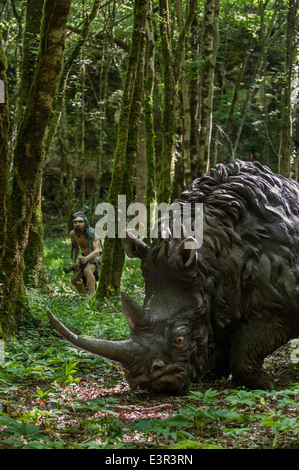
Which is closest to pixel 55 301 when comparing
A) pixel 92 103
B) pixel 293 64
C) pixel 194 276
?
pixel 194 276

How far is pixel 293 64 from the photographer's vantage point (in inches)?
592

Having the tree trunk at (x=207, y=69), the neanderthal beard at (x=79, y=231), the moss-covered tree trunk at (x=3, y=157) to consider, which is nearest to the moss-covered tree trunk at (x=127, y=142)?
the neanderthal beard at (x=79, y=231)

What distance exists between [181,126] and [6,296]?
1003 cm

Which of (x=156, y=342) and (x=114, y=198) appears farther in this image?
(x=114, y=198)

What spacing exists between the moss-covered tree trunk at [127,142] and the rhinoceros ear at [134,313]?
5152mm

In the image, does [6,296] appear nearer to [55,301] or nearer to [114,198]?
[55,301]

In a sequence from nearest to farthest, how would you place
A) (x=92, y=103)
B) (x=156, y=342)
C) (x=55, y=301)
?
(x=156, y=342), (x=55, y=301), (x=92, y=103)

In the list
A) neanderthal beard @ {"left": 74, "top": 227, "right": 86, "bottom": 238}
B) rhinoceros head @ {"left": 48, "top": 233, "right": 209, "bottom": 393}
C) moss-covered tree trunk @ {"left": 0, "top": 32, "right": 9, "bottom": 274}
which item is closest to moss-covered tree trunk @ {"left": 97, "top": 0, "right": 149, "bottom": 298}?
neanderthal beard @ {"left": 74, "top": 227, "right": 86, "bottom": 238}

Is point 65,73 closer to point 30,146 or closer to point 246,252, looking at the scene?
point 30,146

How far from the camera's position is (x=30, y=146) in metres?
6.79

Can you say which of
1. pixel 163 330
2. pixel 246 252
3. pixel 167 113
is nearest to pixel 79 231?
pixel 167 113

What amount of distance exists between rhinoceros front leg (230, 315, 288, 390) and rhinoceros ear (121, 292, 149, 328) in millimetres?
1040

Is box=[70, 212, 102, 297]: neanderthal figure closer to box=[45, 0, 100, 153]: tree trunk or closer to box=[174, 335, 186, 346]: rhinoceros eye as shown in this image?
box=[45, 0, 100, 153]: tree trunk

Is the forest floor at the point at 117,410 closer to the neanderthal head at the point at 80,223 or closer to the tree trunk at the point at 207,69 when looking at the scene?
the neanderthal head at the point at 80,223
